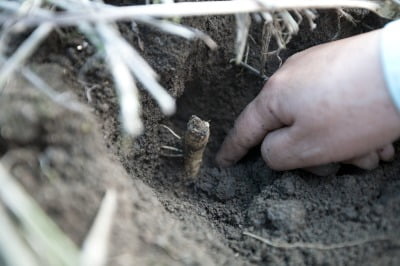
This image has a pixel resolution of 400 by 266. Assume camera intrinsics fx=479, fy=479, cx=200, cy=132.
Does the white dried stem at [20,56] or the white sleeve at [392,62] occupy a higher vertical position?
the white dried stem at [20,56]

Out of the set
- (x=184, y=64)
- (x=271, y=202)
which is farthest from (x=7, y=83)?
(x=271, y=202)

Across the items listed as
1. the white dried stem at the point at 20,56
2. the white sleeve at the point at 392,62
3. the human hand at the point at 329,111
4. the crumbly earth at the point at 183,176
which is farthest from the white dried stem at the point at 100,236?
the white sleeve at the point at 392,62

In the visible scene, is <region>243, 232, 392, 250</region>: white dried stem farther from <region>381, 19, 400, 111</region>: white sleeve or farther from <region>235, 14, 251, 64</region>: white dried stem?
<region>235, 14, 251, 64</region>: white dried stem

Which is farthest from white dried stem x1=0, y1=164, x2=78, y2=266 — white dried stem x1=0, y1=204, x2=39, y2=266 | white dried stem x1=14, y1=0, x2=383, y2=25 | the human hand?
the human hand

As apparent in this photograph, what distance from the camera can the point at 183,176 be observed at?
4.97 feet

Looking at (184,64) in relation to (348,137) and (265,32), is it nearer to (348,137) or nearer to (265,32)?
(265,32)

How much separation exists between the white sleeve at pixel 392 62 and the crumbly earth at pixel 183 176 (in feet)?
0.86

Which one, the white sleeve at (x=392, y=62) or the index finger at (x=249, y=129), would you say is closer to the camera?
the white sleeve at (x=392, y=62)

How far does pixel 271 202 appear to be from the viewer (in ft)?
4.22

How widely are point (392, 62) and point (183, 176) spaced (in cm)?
70

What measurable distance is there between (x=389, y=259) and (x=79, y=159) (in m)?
0.67

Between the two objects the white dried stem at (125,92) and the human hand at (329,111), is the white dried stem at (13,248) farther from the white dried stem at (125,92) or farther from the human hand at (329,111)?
the human hand at (329,111)

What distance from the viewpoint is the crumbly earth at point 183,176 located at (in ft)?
3.05

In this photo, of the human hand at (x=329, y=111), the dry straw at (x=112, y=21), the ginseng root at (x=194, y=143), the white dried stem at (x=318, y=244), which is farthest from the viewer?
the ginseng root at (x=194, y=143)
